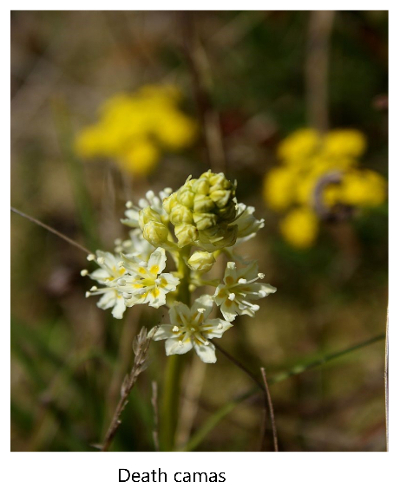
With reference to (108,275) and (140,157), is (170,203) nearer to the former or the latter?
(108,275)

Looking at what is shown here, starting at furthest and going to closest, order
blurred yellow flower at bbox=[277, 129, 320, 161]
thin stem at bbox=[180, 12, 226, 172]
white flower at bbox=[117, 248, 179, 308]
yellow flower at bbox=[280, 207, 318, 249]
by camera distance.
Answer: thin stem at bbox=[180, 12, 226, 172] < blurred yellow flower at bbox=[277, 129, 320, 161] < yellow flower at bbox=[280, 207, 318, 249] < white flower at bbox=[117, 248, 179, 308]

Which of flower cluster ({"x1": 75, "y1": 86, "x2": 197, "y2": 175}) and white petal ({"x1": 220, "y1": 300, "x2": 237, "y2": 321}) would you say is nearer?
white petal ({"x1": 220, "y1": 300, "x2": 237, "y2": 321})

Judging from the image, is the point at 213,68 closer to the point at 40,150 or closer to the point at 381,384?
the point at 40,150

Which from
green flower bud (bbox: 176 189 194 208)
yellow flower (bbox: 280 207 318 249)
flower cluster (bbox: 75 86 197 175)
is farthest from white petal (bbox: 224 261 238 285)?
flower cluster (bbox: 75 86 197 175)

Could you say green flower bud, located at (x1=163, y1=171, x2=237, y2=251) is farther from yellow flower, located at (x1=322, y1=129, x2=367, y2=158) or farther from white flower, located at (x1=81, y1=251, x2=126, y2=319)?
yellow flower, located at (x1=322, y1=129, x2=367, y2=158)

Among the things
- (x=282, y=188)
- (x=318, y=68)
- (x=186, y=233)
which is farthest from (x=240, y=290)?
(x=318, y=68)

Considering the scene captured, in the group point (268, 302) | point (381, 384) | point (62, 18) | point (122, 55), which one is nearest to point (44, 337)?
point (268, 302)
